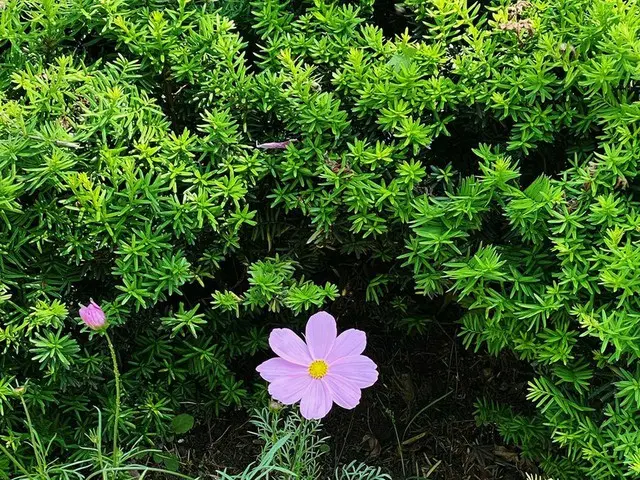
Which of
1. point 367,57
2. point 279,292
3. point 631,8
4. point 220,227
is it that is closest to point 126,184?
point 220,227

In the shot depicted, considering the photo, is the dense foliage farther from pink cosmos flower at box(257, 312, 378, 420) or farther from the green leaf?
Answer: pink cosmos flower at box(257, 312, 378, 420)

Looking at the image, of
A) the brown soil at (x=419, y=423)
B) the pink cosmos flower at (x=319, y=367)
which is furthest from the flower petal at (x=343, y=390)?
the brown soil at (x=419, y=423)

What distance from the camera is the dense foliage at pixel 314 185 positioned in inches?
81.9

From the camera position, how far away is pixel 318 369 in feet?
6.41

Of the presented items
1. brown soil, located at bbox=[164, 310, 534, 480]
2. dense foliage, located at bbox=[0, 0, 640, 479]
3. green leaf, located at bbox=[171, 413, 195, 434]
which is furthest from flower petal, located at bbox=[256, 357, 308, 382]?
brown soil, located at bbox=[164, 310, 534, 480]

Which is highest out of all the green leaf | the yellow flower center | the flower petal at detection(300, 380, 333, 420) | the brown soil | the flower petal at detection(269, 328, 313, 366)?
the flower petal at detection(269, 328, 313, 366)

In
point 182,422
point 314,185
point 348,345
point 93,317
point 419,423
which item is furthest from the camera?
point 419,423

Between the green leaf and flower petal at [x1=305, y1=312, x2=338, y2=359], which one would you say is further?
the green leaf

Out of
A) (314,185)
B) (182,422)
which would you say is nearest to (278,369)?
(314,185)

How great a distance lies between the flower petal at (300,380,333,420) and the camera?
1.89 m

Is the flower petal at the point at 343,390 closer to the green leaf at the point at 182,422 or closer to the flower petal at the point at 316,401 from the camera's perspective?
the flower petal at the point at 316,401

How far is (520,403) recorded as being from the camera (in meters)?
2.82

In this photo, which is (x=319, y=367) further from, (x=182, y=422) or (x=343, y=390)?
(x=182, y=422)

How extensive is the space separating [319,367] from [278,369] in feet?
0.34
